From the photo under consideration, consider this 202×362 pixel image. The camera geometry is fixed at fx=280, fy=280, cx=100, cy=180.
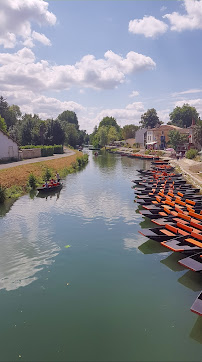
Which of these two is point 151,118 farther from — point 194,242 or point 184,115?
point 194,242

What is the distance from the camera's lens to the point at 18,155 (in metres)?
56.5

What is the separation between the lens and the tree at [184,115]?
147m

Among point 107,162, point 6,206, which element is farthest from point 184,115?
point 6,206

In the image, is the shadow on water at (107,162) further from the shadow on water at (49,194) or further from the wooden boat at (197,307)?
the wooden boat at (197,307)

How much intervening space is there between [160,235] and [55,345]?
9.79 meters

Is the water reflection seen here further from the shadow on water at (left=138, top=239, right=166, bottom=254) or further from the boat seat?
the boat seat

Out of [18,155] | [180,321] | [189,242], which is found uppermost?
[18,155]

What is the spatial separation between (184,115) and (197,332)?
487 feet

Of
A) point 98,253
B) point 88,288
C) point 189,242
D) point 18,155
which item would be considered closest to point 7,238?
point 98,253

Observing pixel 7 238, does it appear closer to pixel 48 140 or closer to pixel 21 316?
pixel 21 316

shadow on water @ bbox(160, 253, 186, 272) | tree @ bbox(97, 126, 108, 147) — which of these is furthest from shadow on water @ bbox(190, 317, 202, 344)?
tree @ bbox(97, 126, 108, 147)

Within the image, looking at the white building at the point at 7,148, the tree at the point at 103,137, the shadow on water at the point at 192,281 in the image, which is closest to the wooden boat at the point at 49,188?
the white building at the point at 7,148

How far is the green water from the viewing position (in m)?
10.1

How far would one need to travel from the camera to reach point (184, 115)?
5827 inches
